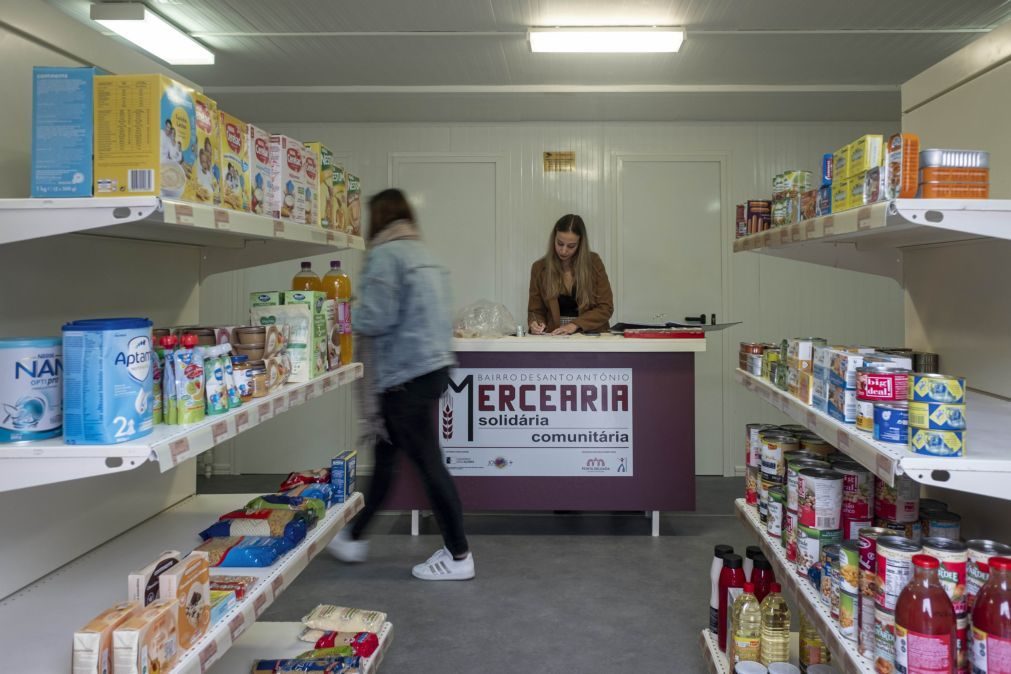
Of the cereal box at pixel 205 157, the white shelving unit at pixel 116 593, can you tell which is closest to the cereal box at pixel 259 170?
the cereal box at pixel 205 157

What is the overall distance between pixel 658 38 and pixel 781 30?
690 millimetres

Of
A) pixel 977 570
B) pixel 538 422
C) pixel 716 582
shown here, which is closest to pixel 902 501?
pixel 977 570

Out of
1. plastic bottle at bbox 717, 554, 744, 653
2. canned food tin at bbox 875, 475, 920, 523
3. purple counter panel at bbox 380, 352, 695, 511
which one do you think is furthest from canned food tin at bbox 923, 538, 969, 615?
purple counter panel at bbox 380, 352, 695, 511

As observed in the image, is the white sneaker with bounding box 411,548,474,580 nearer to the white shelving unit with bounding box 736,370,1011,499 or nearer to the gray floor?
the gray floor

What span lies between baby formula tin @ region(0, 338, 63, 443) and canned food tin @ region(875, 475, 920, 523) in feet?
6.47

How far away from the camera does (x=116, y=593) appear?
1.93 meters

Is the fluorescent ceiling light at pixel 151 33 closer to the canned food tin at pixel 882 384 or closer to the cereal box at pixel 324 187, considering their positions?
the cereal box at pixel 324 187

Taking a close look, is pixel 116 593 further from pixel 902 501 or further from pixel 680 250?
pixel 680 250

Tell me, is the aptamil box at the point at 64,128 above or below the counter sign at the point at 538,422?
above

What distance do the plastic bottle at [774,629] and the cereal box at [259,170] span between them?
1996 mm

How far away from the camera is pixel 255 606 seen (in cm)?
197

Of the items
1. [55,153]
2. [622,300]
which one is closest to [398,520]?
[622,300]

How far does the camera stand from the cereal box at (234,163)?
196 cm

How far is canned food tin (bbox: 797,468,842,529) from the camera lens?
2.00 m
